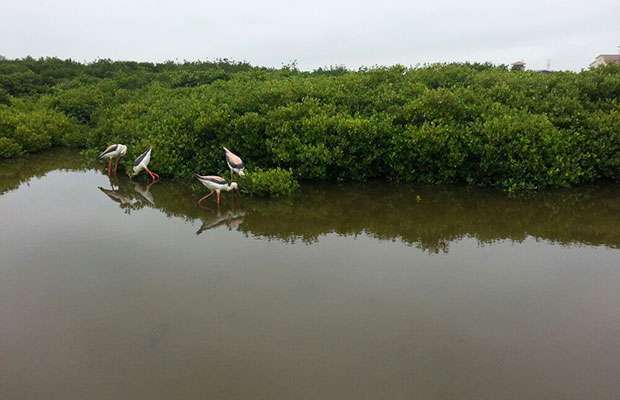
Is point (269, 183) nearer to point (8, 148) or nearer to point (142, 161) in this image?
point (142, 161)

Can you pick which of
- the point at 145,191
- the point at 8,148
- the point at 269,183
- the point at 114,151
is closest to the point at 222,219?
the point at 269,183

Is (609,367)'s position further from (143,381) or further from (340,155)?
(340,155)

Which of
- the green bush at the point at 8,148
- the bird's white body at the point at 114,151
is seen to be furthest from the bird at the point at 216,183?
the green bush at the point at 8,148

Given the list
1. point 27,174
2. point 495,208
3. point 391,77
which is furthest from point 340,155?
point 27,174

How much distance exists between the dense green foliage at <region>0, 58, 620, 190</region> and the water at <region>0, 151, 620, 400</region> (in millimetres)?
1063

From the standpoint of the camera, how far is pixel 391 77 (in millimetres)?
11711

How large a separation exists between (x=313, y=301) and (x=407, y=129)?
5.10 meters

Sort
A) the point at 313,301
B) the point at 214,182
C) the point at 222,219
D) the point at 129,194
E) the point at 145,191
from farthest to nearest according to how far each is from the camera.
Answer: the point at 145,191 < the point at 129,194 < the point at 214,182 < the point at 222,219 < the point at 313,301

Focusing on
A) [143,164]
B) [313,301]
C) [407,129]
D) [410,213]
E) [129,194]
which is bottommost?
[313,301]

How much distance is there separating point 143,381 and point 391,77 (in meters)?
9.58

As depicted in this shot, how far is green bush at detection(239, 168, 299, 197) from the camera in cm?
836

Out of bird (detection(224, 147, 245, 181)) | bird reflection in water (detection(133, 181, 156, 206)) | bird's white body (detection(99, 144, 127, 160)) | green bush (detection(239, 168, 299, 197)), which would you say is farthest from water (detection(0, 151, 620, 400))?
bird's white body (detection(99, 144, 127, 160))

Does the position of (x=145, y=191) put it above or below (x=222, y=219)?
above

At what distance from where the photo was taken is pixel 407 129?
9.09 m
